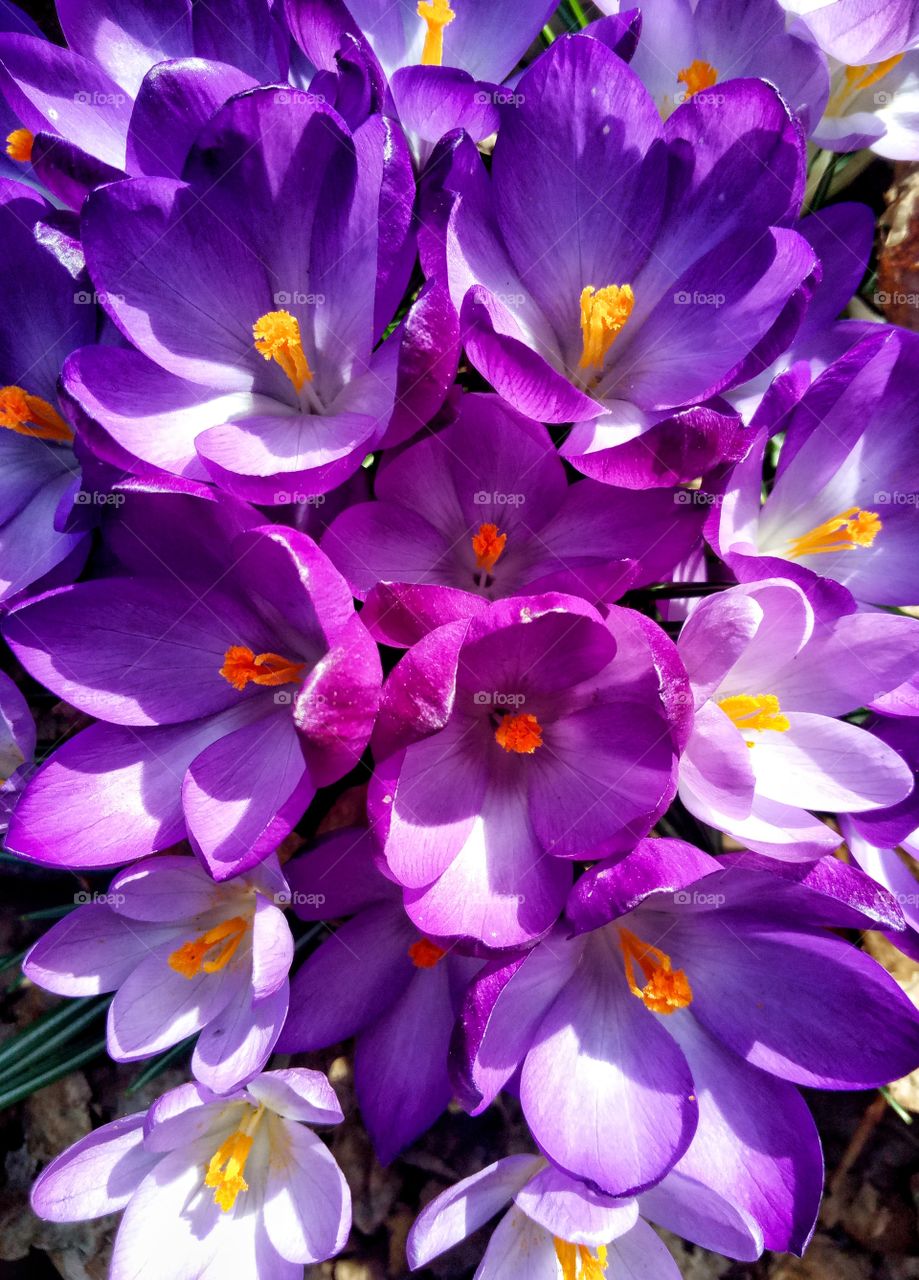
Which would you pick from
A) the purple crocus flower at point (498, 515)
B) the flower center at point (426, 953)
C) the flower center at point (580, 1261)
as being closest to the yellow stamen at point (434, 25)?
the purple crocus flower at point (498, 515)

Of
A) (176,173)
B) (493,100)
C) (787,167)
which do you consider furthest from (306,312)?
(787,167)

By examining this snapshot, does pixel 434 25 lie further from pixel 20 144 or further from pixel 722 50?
pixel 20 144

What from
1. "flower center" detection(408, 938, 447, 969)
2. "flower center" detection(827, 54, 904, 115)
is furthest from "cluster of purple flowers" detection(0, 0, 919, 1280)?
"flower center" detection(827, 54, 904, 115)

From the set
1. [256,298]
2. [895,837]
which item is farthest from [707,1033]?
[256,298]

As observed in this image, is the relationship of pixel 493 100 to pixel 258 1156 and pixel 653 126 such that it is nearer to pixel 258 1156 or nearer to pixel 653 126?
pixel 653 126

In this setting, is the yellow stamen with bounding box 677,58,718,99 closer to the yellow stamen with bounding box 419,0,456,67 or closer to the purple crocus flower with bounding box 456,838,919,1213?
the yellow stamen with bounding box 419,0,456,67

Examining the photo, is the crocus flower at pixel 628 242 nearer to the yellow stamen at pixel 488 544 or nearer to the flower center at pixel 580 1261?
the yellow stamen at pixel 488 544

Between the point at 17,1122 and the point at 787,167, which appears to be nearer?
the point at 787,167
